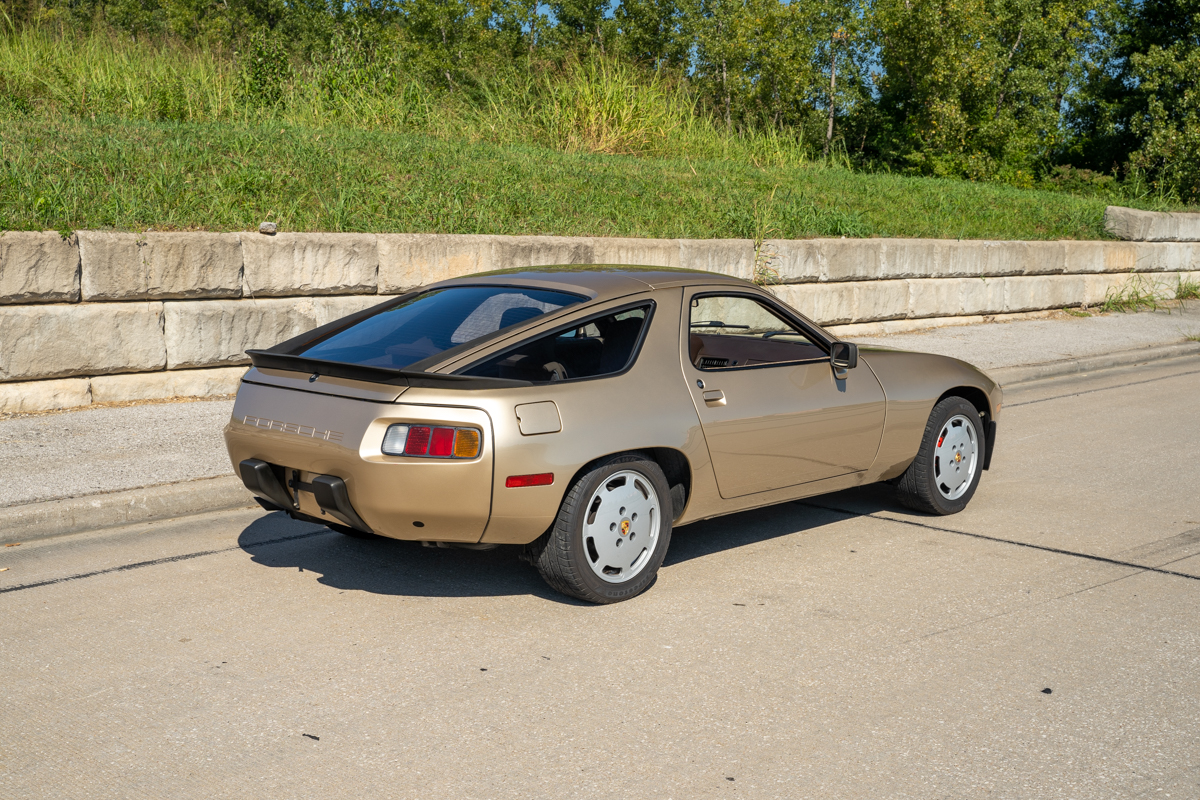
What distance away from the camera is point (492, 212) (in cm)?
1139

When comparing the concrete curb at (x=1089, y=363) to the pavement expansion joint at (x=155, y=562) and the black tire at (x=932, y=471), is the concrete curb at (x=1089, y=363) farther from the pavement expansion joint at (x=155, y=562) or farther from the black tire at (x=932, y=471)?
the pavement expansion joint at (x=155, y=562)

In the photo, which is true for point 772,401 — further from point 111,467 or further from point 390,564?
point 111,467

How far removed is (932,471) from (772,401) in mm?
1363

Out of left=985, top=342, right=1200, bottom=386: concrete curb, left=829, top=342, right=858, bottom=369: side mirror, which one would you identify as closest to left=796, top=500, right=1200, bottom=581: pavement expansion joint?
left=829, top=342, right=858, bottom=369: side mirror

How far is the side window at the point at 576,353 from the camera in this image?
14.4ft

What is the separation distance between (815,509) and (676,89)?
13.9m

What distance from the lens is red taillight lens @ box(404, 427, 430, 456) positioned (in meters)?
4.11

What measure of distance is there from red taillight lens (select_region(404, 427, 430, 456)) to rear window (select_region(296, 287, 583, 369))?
1.24 feet

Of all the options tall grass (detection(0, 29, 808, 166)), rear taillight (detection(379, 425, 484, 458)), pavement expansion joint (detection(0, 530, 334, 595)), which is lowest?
pavement expansion joint (detection(0, 530, 334, 595))

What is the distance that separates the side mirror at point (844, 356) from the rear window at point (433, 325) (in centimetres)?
145

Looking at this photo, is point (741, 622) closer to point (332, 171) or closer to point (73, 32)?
point (332, 171)

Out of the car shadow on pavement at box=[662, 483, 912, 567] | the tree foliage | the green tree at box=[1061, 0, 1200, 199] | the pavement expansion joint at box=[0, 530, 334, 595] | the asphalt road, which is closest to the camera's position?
the asphalt road

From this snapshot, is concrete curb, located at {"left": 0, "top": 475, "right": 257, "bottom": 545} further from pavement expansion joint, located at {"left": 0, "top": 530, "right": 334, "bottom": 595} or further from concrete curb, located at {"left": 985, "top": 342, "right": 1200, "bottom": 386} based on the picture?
concrete curb, located at {"left": 985, "top": 342, "right": 1200, "bottom": 386}

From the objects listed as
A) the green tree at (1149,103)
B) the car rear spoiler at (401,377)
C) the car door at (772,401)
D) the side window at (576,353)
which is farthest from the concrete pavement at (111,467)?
the green tree at (1149,103)
